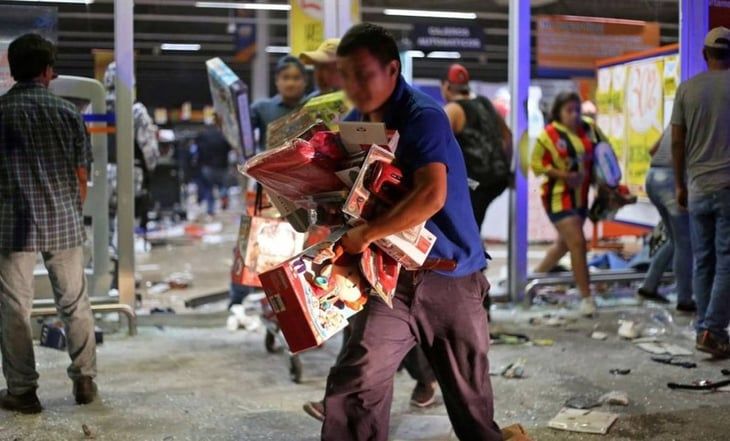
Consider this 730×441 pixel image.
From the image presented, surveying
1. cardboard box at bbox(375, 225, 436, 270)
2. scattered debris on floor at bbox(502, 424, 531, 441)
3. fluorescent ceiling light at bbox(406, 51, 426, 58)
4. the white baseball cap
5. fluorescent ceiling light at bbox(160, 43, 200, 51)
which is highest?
fluorescent ceiling light at bbox(160, 43, 200, 51)

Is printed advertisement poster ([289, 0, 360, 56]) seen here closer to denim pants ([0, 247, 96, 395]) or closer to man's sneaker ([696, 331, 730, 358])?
denim pants ([0, 247, 96, 395])

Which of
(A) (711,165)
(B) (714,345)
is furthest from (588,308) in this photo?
(A) (711,165)

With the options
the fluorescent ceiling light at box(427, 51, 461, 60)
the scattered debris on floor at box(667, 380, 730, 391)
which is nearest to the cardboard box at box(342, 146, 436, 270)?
the scattered debris on floor at box(667, 380, 730, 391)

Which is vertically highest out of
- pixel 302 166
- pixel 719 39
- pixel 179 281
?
pixel 719 39

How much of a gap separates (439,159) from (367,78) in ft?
1.13

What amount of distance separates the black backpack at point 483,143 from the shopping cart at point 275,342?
148 centimetres

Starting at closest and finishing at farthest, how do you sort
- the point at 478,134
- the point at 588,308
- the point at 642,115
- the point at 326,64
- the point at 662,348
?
the point at 326,64, the point at 662,348, the point at 478,134, the point at 588,308, the point at 642,115

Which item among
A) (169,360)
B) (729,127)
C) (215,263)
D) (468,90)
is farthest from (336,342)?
(215,263)

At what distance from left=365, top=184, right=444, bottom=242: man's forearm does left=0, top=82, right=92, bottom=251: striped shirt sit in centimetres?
206

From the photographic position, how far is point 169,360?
18.0 ft

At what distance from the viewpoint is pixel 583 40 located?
7.89 m

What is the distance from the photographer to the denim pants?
14.2 feet

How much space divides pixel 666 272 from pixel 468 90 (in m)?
2.65

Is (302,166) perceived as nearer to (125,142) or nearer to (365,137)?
(365,137)
